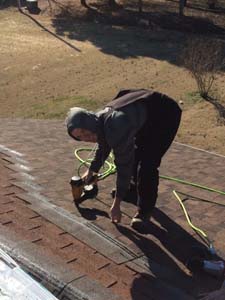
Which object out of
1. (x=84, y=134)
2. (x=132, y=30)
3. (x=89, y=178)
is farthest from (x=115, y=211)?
(x=132, y=30)

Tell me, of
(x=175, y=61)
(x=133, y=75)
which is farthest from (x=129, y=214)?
(x=175, y=61)

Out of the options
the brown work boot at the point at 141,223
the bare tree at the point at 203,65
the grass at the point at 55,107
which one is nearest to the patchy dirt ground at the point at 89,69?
the grass at the point at 55,107

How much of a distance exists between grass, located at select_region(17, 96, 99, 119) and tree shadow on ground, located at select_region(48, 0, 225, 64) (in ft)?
15.9

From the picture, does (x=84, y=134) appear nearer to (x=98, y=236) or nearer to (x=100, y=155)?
(x=100, y=155)

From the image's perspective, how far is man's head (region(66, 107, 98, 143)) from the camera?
3615 millimetres

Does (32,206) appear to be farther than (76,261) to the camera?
Yes

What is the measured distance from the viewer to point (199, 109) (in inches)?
502

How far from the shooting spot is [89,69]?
58.7 feet

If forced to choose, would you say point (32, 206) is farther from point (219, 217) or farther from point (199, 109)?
point (199, 109)

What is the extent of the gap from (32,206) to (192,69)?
9639mm

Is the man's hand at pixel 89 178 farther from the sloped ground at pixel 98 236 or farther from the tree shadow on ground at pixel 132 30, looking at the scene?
the tree shadow on ground at pixel 132 30

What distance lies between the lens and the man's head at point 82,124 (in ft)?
11.9

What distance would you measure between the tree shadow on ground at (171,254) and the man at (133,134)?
6.3 inches

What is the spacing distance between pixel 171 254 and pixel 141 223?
0.40m
